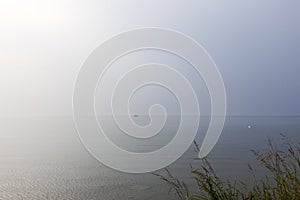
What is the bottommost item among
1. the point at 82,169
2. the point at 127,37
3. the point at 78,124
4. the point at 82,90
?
the point at 78,124

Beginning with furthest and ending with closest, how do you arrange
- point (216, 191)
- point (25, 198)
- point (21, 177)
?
point (21, 177)
point (25, 198)
point (216, 191)

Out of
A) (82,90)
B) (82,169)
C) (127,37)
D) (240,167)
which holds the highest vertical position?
(82,169)

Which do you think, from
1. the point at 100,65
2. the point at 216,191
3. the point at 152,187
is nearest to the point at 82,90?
the point at 100,65

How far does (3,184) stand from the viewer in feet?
121

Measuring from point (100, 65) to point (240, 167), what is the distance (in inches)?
1715

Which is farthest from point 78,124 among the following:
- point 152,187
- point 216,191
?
point 152,187

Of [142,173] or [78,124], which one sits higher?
[142,173]

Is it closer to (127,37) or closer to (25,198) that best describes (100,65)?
(127,37)

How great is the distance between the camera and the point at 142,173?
135ft

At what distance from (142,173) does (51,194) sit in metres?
13.9

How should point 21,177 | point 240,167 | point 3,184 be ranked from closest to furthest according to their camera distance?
point 3,184, point 21,177, point 240,167

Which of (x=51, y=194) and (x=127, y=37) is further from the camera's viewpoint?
(x=51, y=194)

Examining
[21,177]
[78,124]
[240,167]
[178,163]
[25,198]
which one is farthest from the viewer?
[178,163]

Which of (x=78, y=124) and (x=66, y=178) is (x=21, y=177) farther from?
(x=78, y=124)
